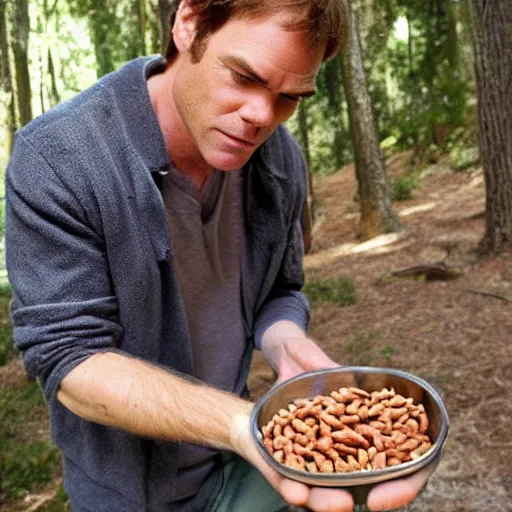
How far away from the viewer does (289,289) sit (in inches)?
95.0

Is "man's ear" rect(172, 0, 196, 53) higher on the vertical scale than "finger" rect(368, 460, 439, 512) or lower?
higher

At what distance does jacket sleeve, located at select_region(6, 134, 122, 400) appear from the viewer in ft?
5.19

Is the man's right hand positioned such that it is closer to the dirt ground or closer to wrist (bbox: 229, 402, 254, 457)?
wrist (bbox: 229, 402, 254, 457)

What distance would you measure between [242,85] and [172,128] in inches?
11.8

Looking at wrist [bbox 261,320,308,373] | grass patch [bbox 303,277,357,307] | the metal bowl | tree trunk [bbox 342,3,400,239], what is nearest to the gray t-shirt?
wrist [bbox 261,320,308,373]

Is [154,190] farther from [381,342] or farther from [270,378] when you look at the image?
[381,342]

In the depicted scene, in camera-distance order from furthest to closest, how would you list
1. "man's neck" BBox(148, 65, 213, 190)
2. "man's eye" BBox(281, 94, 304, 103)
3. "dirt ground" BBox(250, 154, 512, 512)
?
"dirt ground" BBox(250, 154, 512, 512) < "man's neck" BBox(148, 65, 213, 190) < "man's eye" BBox(281, 94, 304, 103)

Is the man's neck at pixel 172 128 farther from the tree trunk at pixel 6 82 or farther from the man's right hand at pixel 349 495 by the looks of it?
the tree trunk at pixel 6 82

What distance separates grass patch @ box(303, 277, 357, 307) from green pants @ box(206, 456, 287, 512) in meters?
4.57

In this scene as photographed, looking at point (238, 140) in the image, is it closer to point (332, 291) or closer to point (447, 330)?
point (447, 330)

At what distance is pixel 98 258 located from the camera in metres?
1.66

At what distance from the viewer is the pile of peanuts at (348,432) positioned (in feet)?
4.71

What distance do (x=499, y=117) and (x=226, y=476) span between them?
4.95 meters

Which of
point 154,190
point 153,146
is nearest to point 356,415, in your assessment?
point 154,190
